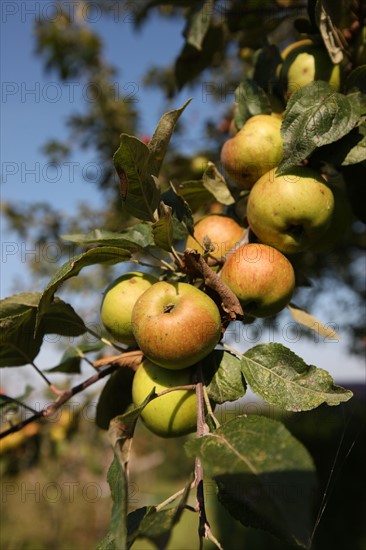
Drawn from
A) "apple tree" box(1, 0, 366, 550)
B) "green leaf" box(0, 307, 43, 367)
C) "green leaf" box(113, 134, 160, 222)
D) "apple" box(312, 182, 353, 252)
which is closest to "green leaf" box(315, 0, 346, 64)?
"apple tree" box(1, 0, 366, 550)

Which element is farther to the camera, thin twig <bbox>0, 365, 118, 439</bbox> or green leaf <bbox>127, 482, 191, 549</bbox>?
thin twig <bbox>0, 365, 118, 439</bbox>

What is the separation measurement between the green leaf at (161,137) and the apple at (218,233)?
0.21 metres

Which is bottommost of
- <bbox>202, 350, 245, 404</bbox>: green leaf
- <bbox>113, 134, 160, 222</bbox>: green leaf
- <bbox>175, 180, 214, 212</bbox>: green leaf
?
<bbox>202, 350, 245, 404</bbox>: green leaf

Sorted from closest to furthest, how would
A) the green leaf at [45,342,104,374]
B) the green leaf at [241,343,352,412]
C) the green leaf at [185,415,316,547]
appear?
the green leaf at [185,415,316,547] → the green leaf at [241,343,352,412] → the green leaf at [45,342,104,374]

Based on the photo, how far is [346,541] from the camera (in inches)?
225

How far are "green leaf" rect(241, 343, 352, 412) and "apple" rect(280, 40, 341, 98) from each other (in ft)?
2.18

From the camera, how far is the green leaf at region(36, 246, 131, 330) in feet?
3.01

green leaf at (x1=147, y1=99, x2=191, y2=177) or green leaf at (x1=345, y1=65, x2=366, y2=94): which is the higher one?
green leaf at (x1=345, y1=65, x2=366, y2=94)

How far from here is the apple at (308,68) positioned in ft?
3.99

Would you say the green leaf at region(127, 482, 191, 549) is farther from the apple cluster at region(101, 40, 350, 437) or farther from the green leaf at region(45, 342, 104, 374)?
the green leaf at region(45, 342, 104, 374)

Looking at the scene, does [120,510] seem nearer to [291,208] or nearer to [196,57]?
[291,208]

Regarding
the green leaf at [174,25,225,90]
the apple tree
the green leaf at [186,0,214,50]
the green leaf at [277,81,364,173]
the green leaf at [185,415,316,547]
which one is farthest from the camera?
the green leaf at [174,25,225,90]

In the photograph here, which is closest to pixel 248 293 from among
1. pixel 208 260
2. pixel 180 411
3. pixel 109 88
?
pixel 208 260

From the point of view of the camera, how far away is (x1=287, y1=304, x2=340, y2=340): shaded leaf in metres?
1.12
